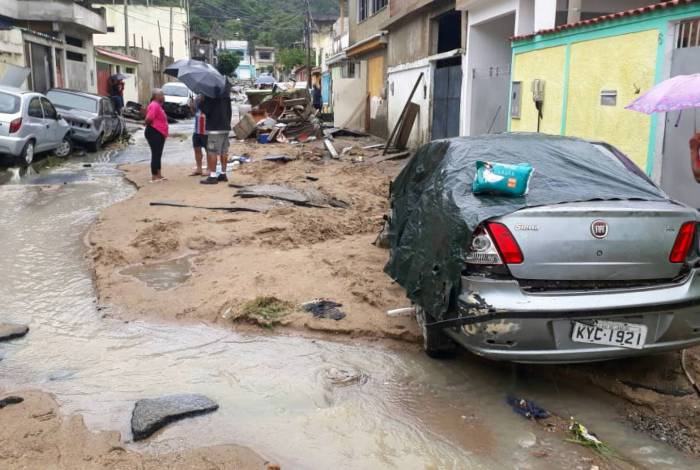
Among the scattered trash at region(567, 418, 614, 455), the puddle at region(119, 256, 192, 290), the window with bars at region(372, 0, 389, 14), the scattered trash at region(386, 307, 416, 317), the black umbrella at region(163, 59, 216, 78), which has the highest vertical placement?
the window with bars at region(372, 0, 389, 14)

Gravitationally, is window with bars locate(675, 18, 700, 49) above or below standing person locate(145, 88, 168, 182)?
above

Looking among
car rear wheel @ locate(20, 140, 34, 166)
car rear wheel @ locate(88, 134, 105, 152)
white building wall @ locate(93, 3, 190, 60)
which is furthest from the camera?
white building wall @ locate(93, 3, 190, 60)

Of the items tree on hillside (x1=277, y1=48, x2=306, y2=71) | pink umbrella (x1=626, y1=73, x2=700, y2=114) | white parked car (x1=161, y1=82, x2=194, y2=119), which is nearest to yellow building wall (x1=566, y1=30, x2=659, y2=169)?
pink umbrella (x1=626, y1=73, x2=700, y2=114)

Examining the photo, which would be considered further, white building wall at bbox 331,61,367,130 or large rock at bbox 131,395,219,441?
white building wall at bbox 331,61,367,130

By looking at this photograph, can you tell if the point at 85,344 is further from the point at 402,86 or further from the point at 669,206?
the point at 402,86

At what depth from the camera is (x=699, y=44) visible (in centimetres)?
676

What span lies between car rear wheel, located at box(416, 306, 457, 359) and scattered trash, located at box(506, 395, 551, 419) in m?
0.60

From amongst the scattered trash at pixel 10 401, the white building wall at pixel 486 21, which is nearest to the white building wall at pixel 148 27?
the white building wall at pixel 486 21

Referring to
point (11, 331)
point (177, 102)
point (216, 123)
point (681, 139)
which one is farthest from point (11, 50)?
point (681, 139)

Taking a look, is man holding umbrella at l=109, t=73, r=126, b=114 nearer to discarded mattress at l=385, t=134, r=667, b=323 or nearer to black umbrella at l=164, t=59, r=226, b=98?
black umbrella at l=164, t=59, r=226, b=98

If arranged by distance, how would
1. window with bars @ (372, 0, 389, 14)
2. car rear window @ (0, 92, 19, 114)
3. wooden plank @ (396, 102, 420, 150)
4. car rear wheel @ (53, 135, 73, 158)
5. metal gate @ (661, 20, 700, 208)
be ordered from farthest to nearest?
window with bars @ (372, 0, 389, 14) → wooden plank @ (396, 102, 420, 150) → car rear wheel @ (53, 135, 73, 158) → car rear window @ (0, 92, 19, 114) → metal gate @ (661, 20, 700, 208)

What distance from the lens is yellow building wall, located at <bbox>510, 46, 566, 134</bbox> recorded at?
9.70 m

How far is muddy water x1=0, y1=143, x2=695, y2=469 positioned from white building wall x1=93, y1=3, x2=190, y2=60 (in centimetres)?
5457

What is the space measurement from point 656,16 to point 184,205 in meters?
6.44
